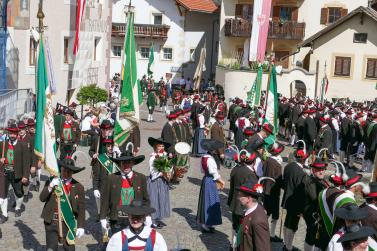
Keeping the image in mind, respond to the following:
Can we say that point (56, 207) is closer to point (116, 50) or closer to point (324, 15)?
point (324, 15)

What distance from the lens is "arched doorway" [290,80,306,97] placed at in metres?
39.0

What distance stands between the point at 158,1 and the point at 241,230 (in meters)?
43.1

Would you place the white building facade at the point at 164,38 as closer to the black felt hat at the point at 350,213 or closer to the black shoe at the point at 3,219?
the black shoe at the point at 3,219

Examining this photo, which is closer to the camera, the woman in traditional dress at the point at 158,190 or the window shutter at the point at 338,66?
the woman in traditional dress at the point at 158,190

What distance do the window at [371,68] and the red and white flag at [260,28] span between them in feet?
32.0

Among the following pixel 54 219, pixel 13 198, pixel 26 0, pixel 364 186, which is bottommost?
pixel 13 198

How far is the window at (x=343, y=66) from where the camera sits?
135 ft

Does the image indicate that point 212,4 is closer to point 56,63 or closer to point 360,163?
point 56,63

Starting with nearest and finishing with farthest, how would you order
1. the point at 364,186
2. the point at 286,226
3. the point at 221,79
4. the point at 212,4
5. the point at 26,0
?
the point at 364,186, the point at 286,226, the point at 26,0, the point at 221,79, the point at 212,4

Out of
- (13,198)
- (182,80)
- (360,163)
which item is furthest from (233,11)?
(13,198)

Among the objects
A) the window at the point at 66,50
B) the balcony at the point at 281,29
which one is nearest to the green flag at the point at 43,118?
the window at the point at 66,50

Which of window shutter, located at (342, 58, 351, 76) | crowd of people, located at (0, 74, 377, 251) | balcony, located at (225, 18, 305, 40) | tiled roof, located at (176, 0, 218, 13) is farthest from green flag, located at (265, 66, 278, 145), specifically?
tiled roof, located at (176, 0, 218, 13)

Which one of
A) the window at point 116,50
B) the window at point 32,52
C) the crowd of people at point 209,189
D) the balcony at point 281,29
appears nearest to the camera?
the crowd of people at point 209,189

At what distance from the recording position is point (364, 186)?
877 centimetres
